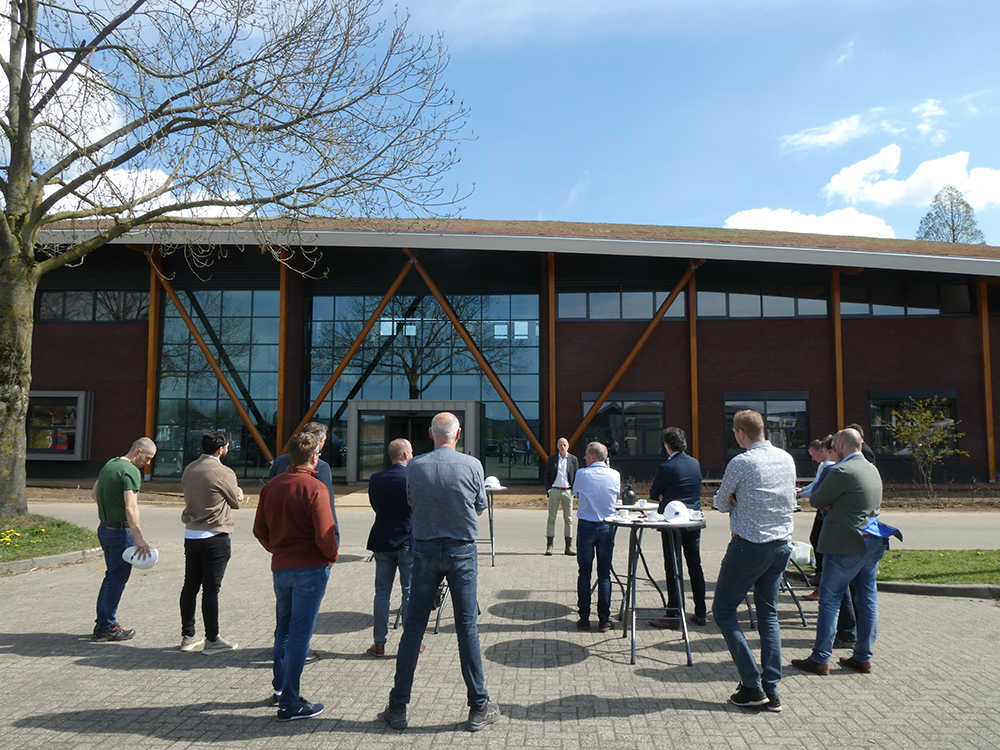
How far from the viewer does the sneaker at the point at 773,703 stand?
4.55 meters

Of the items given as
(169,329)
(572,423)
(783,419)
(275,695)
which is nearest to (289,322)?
(169,329)

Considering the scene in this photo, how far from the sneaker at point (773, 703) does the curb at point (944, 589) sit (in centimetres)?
461

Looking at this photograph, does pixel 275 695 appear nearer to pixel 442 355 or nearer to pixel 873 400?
pixel 442 355

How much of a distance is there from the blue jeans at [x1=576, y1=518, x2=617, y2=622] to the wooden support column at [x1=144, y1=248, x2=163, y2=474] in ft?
68.5

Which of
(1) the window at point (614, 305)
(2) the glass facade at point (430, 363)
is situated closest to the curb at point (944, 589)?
(1) the window at point (614, 305)

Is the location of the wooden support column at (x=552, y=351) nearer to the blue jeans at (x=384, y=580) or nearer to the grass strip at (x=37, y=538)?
the grass strip at (x=37, y=538)

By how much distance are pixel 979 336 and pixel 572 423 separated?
41.9 feet

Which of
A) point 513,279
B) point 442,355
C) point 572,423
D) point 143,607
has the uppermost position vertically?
point 513,279

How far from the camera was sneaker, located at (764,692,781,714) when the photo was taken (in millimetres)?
4554

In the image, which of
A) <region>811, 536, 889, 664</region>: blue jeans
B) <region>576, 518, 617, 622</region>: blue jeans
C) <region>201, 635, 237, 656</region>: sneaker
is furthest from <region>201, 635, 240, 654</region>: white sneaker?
<region>811, 536, 889, 664</region>: blue jeans

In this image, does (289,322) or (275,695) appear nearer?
(275,695)

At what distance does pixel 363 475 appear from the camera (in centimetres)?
2419

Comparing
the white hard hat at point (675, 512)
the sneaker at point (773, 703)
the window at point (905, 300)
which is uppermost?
the window at point (905, 300)

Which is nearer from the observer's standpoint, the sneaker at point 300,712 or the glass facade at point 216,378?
the sneaker at point 300,712
